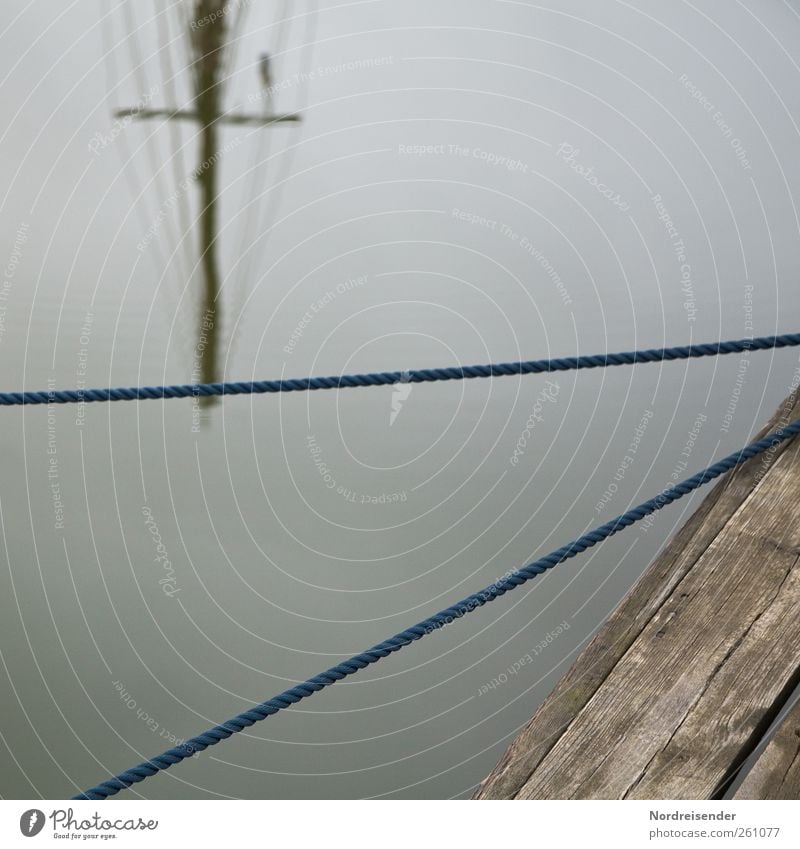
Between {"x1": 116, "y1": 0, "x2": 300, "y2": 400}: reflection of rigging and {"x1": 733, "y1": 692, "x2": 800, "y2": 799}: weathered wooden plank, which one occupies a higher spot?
{"x1": 116, "y1": 0, "x2": 300, "y2": 400}: reflection of rigging

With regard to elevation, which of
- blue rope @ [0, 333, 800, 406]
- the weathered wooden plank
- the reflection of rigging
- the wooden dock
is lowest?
the weathered wooden plank

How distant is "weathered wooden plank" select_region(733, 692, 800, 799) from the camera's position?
0.52 meters

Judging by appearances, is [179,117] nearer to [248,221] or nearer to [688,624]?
[248,221]

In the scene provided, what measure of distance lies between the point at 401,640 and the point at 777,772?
0.26 m

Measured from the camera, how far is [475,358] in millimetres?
1589

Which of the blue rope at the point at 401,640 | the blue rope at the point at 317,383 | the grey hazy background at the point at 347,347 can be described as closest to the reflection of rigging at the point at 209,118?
the grey hazy background at the point at 347,347

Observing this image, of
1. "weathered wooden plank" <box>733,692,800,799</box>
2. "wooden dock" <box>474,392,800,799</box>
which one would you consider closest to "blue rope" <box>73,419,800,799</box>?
"wooden dock" <box>474,392,800,799</box>

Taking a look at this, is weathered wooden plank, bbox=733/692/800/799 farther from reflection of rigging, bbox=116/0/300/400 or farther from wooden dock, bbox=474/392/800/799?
reflection of rigging, bbox=116/0/300/400

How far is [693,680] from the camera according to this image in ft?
1.86

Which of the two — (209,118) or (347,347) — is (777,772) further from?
(209,118)

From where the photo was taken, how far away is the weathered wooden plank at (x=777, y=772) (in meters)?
0.52

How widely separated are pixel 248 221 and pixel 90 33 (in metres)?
0.50

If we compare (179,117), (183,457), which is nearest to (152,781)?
(183,457)

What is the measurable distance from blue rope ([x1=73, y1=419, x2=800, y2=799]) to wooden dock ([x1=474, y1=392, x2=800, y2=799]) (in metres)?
0.03
